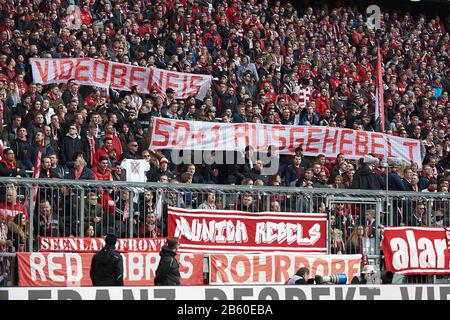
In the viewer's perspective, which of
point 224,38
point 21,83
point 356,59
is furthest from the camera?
point 356,59

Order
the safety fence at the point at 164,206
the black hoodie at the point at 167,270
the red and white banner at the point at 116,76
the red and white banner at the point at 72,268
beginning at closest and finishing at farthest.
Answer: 1. the black hoodie at the point at 167,270
2. the red and white banner at the point at 72,268
3. the safety fence at the point at 164,206
4. the red and white banner at the point at 116,76

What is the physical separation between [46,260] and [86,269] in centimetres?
56

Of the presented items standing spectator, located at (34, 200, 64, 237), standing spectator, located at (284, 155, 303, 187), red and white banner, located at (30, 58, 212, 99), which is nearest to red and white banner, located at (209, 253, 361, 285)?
standing spectator, located at (34, 200, 64, 237)

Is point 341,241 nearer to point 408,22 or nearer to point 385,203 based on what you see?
point 385,203

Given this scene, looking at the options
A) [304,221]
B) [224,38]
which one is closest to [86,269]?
[304,221]

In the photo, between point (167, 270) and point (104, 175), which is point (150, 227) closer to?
point (104, 175)

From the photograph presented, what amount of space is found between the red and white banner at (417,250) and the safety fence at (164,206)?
172 mm

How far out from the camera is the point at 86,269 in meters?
14.4

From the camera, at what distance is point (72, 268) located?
46.9 feet

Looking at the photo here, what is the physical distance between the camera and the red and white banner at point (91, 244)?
1428 centimetres

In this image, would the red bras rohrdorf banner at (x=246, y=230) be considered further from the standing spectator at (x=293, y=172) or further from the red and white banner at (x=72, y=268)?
the standing spectator at (x=293, y=172)

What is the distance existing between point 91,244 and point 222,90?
7705mm

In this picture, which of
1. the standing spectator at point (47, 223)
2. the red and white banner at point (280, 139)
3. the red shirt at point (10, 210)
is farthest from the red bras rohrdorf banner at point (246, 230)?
the red and white banner at point (280, 139)

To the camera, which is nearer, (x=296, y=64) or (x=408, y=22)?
(x=296, y=64)
